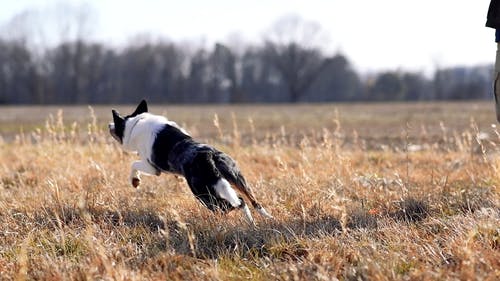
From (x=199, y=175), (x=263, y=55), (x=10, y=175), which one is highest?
(x=263, y=55)

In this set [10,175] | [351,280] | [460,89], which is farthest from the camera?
[460,89]

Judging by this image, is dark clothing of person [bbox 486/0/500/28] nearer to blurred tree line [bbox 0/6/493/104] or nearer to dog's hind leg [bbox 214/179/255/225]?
dog's hind leg [bbox 214/179/255/225]

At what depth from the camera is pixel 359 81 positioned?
251 feet

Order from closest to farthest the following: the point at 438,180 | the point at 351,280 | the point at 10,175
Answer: the point at 351,280 < the point at 438,180 < the point at 10,175

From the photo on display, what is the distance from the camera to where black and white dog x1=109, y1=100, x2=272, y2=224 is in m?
4.69

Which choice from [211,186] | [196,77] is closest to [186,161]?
[211,186]

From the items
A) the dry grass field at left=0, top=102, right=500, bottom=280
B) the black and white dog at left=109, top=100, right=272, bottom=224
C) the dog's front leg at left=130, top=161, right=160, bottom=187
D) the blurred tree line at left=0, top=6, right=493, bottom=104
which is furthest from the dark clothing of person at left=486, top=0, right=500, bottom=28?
the blurred tree line at left=0, top=6, right=493, bottom=104

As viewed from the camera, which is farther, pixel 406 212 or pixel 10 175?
pixel 10 175

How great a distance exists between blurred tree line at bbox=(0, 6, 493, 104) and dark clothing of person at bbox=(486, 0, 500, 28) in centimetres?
5983

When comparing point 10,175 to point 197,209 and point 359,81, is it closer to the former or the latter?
point 197,209

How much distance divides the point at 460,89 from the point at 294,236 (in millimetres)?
68181

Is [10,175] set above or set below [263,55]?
below

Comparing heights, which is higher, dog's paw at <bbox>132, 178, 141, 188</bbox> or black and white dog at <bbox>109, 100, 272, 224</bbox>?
black and white dog at <bbox>109, 100, 272, 224</bbox>

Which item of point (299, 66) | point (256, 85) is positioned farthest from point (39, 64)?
point (299, 66)
